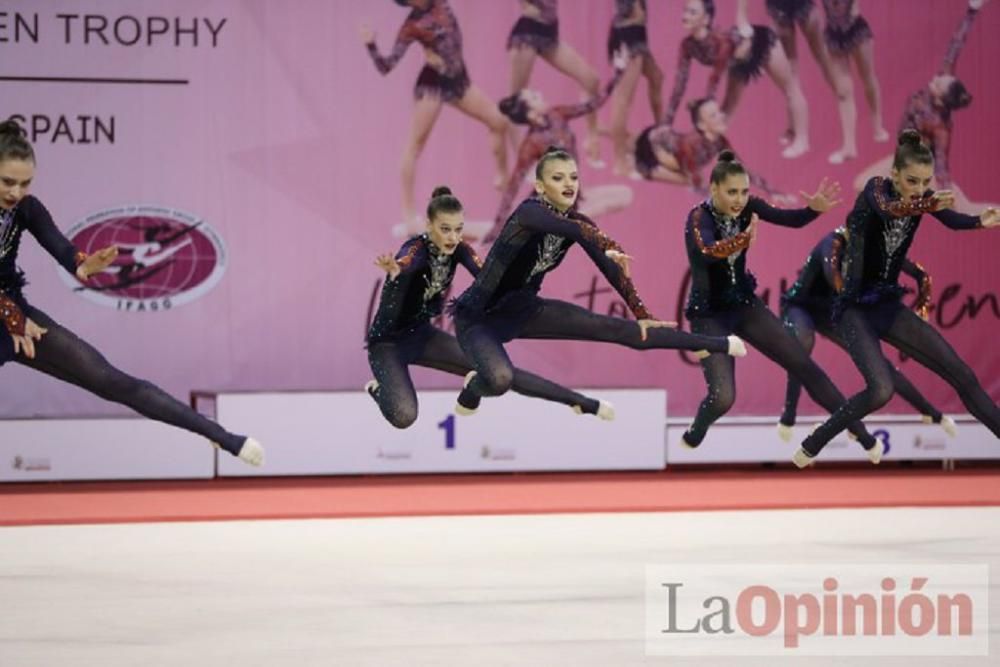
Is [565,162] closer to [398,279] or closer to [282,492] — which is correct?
[398,279]

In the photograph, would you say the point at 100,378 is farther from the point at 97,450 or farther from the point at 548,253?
the point at 97,450

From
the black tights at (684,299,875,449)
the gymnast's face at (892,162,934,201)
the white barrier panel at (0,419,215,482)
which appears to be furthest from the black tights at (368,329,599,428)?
the white barrier panel at (0,419,215,482)

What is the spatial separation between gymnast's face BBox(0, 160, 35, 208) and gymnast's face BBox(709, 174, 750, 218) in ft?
10.5

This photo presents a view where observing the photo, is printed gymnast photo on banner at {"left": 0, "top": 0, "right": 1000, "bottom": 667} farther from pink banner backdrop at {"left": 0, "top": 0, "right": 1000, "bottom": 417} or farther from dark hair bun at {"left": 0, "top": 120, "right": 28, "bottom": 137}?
dark hair bun at {"left": 0, "top": 120, "right": 28, "bottom": 137}

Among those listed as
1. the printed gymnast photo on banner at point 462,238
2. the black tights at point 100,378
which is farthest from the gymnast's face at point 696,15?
the black tights at point 100,378

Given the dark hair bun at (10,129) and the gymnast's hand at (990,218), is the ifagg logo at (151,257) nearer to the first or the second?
the dark hair bun at (10,129)

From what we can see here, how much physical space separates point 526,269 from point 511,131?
468 centimetres

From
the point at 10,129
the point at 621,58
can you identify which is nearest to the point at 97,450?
the point at 621,58

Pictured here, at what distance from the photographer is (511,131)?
1187 cm

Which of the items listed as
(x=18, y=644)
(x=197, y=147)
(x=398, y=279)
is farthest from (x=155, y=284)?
(x=18, y=644)

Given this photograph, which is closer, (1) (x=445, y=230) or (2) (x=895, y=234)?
(1) (x=445, y=230)

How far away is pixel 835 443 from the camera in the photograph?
11.9 metres
